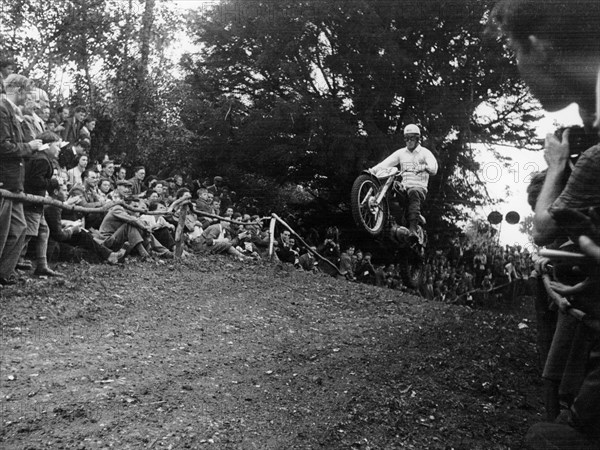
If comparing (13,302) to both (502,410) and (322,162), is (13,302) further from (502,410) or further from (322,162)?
(502,410)

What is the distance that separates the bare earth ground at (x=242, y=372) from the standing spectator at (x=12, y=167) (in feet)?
1.39

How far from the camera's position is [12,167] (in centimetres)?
829

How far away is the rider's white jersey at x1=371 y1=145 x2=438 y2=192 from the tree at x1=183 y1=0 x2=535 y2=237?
0.39 ft

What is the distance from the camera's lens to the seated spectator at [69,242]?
9438mm

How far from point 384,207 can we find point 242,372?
2436 millimetres

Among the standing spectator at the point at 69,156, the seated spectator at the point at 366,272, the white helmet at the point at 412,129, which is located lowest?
the seated spectator at the point at 366,272

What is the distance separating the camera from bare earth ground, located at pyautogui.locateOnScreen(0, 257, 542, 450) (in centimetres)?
507

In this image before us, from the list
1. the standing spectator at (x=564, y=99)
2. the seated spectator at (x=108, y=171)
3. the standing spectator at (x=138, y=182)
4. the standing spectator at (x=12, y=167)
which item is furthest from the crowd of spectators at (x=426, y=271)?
the standing spectator at (x=564, y=99)

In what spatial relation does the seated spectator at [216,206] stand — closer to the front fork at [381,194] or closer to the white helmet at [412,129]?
the front fork at [381,194]

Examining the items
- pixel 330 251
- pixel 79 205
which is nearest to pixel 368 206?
pixel 79 205

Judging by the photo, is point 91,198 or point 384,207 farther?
point 91,198

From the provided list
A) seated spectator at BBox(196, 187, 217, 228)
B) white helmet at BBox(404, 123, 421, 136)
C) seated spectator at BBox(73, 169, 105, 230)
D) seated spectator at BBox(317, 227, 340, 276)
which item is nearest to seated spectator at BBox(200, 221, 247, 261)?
seated spectator at BBox(196, 187, 217, 228)

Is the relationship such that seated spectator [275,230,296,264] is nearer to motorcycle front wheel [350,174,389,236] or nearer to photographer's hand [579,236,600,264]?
motorcycle front wheel [350,174,389,236]

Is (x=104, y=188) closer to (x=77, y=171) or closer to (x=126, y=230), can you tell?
(x=77, y=171)
